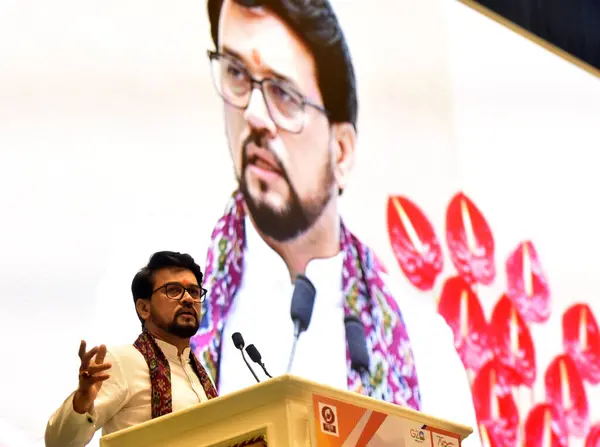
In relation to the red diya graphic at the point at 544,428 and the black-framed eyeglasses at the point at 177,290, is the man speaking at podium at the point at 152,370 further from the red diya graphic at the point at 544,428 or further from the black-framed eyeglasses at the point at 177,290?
the red diya graphic at the point at 544,428

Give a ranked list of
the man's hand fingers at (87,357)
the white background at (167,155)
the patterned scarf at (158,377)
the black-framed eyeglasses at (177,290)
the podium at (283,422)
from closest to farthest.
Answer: the podium at (283,422) → the man's hand fingers at (87,357) → the patterned scarf at (158,377) → the black-framed eyeglasses at (177,290) → the white background at (167,155)

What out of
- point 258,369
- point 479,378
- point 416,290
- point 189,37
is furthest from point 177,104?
point 479,378

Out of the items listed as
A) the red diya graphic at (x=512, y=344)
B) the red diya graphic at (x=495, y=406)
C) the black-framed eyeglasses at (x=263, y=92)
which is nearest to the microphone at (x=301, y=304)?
the black-framed eyeglasses at (x=263, y=92)

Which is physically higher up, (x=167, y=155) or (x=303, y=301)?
(x=167, y=155)

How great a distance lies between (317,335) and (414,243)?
71 centimetres

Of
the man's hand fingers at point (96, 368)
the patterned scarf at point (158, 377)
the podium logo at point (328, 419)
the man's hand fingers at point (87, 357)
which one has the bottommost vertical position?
the podium logo at point (328, 419)

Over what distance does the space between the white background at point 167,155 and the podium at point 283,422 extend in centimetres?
87

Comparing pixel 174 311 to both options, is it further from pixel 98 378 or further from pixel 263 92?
pixel 263 92

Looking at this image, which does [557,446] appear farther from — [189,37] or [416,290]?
[189,37]

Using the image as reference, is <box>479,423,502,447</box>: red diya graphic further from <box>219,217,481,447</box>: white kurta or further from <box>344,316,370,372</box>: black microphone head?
<box>344,316,370,372</box>: black microphone head

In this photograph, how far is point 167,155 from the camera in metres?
3.50

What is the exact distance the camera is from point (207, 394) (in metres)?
2.43

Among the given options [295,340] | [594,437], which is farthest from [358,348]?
[594,437]

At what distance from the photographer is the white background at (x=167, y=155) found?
3039mm
